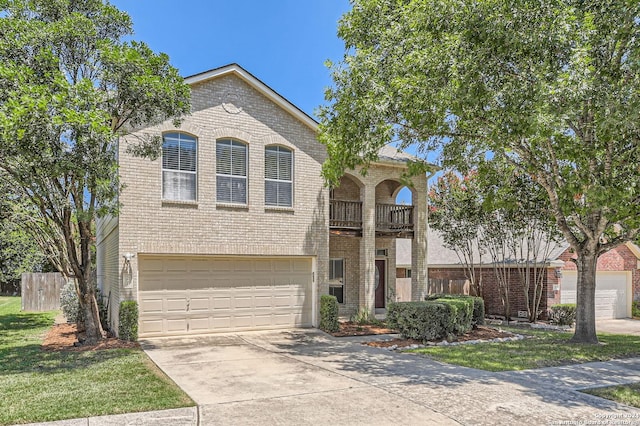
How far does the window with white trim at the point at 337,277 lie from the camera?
18.9 metres

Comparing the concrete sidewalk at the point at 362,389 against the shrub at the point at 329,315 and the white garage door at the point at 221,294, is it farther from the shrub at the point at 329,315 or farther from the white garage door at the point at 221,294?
the shrub at the point at 329,315

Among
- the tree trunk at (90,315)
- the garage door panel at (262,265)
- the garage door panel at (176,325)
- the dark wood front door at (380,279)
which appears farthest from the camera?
the dark wood front door at (380,279)

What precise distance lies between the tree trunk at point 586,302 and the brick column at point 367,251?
21.1 ft

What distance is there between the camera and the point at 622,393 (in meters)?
8.02

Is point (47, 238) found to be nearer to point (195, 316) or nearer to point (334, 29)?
point (195, 316)

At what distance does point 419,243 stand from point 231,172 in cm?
762

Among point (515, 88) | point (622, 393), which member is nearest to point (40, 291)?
point (515, 88)

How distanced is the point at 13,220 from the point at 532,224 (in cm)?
1854

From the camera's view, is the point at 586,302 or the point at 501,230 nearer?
the point at 586,302

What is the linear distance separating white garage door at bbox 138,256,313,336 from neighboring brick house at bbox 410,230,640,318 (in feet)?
30.8

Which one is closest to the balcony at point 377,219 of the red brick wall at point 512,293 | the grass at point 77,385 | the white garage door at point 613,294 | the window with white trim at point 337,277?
the window with white trim at point 337,277

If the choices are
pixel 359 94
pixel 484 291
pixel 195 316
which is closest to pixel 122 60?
pixel 359 94

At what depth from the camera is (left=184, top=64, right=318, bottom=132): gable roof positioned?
1434cm

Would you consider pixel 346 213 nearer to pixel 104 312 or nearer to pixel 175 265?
pixel 175 265
